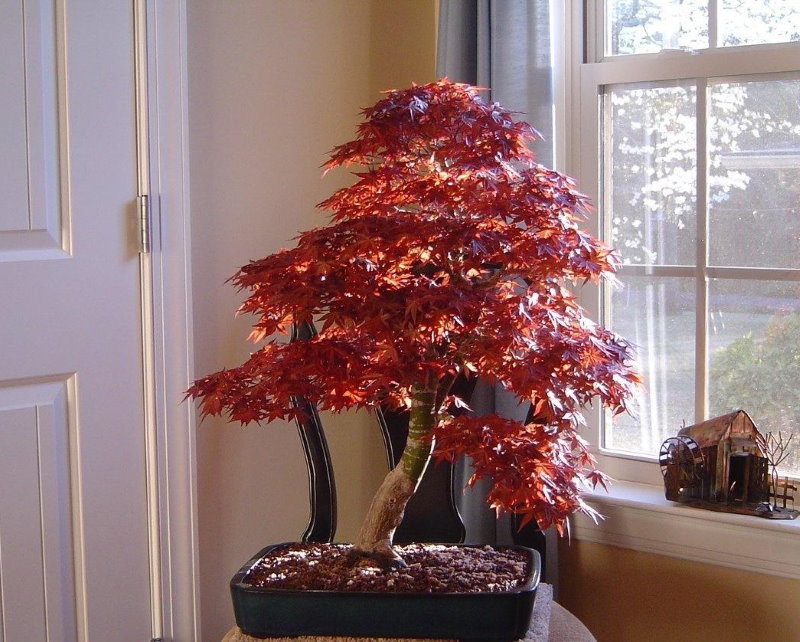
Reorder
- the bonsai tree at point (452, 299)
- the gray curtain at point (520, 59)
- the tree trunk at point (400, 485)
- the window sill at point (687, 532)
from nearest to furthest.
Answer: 1. the bonsai tree at point (452, 299)
2. the tree trunk at point (400, 485)
3. the window sill at point (687, 532)
4. the gray curtain at point (520, 59)

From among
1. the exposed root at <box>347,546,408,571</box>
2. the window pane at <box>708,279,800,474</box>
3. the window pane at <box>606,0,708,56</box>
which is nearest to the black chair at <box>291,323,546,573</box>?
the exposed root at <box>347,546,408,571</box>

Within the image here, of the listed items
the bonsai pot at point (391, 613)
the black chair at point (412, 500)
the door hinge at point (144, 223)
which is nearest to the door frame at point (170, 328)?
the door hinge at point (144, 223)

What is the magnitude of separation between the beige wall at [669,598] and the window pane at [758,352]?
0.27 metres

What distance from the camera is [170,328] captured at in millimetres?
1924

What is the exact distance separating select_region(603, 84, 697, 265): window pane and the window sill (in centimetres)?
53

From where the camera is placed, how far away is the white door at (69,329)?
67.6 inches

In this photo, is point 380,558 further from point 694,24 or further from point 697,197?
point 694,24

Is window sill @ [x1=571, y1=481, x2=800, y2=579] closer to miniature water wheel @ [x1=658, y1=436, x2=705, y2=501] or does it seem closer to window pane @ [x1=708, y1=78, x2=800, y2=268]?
miniature water wheel @ [x1=658, y1=436, x2=705, y2=501]

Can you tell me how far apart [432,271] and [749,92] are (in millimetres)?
850

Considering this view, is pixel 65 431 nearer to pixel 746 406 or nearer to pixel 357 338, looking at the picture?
pixel 357 338

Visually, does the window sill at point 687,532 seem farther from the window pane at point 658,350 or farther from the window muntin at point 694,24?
the window muntin at point 694,24

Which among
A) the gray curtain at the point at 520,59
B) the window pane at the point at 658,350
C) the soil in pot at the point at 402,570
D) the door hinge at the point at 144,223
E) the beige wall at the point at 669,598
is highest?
the gray curtain at the point at 520,59

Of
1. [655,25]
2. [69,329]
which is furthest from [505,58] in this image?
[69,329]

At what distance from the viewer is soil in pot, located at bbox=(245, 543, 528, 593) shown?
1567mm
